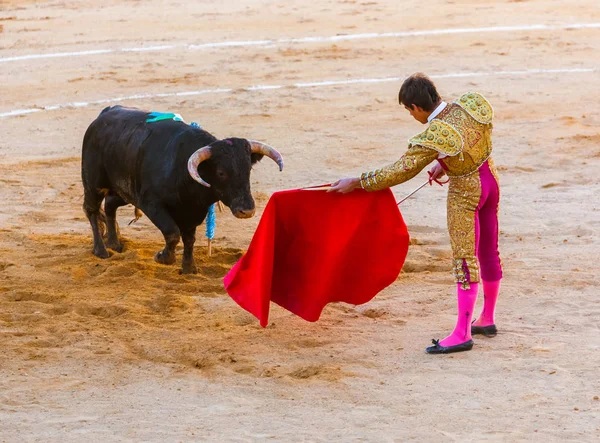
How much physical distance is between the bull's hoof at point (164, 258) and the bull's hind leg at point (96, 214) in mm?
507

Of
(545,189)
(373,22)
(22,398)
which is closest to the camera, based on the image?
(22,398)

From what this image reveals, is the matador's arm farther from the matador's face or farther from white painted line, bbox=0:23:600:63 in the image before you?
white painted line, bbox=0:23:600:63

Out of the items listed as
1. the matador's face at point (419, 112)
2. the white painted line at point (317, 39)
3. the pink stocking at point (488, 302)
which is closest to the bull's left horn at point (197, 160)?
the matador's face at point (419, 112)

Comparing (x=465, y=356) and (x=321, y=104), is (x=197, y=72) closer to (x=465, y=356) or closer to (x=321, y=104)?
(x=321, y=104)

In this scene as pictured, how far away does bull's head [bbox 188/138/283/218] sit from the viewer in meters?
5.89

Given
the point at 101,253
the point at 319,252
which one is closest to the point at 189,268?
the point at 101,253

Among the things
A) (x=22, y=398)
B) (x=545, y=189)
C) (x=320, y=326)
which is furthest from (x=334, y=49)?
(x=22, y=398)

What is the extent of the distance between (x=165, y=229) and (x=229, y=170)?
580 mm

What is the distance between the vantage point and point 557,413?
4184mm

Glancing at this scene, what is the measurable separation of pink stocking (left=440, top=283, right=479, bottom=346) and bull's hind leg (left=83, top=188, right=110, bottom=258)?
8.95 feet

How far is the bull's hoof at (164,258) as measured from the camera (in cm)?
633

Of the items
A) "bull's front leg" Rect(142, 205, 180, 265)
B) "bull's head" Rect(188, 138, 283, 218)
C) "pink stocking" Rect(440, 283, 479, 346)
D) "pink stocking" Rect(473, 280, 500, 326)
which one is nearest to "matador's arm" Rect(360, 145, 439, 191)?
"pink stocking" Rect(440, 283, 479, 346)

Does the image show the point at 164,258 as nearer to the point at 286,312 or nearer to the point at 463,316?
the point at 286,312

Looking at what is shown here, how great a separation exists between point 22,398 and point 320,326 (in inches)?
63.4
